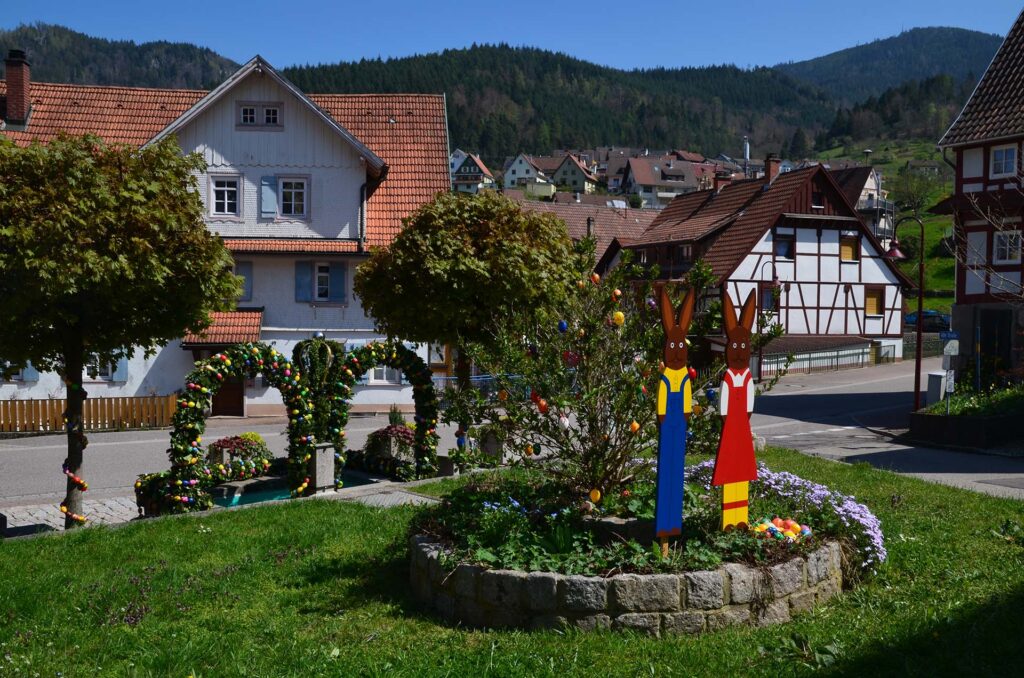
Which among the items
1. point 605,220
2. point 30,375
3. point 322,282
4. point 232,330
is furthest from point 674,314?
point 605,220

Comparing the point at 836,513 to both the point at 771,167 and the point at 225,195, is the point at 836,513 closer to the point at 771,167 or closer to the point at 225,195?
the point at 225,195

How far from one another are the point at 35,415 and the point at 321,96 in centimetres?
1454

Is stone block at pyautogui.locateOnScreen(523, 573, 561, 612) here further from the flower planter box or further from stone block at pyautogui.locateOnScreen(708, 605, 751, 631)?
the flower planter box

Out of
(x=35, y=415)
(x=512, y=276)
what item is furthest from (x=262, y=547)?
(x=35, y=415)

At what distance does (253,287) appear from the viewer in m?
28.7

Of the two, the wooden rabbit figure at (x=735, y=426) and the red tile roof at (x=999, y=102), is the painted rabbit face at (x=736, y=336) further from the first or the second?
the red tile roof at (x=999, y=102)

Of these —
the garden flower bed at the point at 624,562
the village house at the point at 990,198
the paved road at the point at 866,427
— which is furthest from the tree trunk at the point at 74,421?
the village house at the point at 990,198

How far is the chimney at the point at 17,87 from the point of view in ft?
97.0

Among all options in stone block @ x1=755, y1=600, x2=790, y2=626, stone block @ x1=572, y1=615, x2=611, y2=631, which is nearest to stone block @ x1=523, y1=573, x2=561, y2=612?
stone block @ x1=572, y1=615, x2=611, y2=631

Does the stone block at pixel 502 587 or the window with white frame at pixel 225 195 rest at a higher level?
the window with white frame at pixel 225 195

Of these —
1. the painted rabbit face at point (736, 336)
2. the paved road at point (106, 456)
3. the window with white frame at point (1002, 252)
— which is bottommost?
the paved road at point (106, 456)

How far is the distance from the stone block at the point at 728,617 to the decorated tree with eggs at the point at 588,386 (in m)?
1.38

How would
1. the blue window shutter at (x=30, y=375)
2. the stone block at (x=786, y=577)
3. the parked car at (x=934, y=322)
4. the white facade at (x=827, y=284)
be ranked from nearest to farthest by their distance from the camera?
the stone block at (x=786, y=577)
the blue window shutter at (x=30, y=375)
the white facade at (x=827, y=284)
the parked car at (x=934, y=322)

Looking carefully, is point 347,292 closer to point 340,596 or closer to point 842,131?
point 340,596
